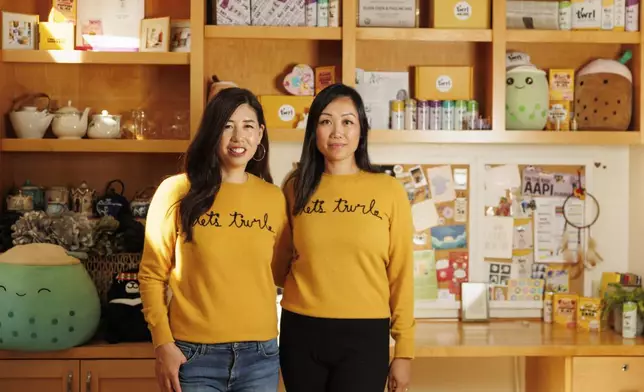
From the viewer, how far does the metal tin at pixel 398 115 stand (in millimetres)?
3111

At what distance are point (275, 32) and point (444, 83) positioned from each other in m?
0.67

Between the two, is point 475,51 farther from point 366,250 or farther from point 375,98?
point 366,250

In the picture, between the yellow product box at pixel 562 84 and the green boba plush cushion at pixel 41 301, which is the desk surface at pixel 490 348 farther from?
the yellow product box at pixel 562 84

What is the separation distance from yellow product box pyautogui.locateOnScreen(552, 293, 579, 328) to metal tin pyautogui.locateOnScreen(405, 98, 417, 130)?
83 cm

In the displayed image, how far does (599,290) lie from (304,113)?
1.32 m

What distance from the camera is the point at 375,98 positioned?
125 inches

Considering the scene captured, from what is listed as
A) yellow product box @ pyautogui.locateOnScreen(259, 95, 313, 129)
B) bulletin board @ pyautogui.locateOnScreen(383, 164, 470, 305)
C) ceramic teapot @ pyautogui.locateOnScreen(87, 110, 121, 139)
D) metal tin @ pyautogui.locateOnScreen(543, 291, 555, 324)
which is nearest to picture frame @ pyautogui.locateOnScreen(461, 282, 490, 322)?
bulletin board @ pyautogui.locateOnScreen(383, 164, 470, 305)

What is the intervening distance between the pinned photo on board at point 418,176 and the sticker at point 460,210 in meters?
0.15

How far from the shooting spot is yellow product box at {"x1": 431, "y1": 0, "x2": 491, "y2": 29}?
10.0 ft

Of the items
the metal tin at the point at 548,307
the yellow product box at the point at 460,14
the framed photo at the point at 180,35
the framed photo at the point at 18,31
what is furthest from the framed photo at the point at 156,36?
the metal tin at the point at 548,307

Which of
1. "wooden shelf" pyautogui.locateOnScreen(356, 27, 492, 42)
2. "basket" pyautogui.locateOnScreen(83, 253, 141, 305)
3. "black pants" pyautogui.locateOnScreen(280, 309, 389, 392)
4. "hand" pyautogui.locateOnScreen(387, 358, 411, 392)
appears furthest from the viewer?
"wooden shelf" pyautogui.locateOnScreen(356, 27, 492, 42)

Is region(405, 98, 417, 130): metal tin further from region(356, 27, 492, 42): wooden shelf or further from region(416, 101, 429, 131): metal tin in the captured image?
region(356, 27, 492, 42): wooden shelf

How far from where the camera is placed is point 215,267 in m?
1.94

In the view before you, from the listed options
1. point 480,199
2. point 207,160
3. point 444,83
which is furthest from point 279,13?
point 207,160
